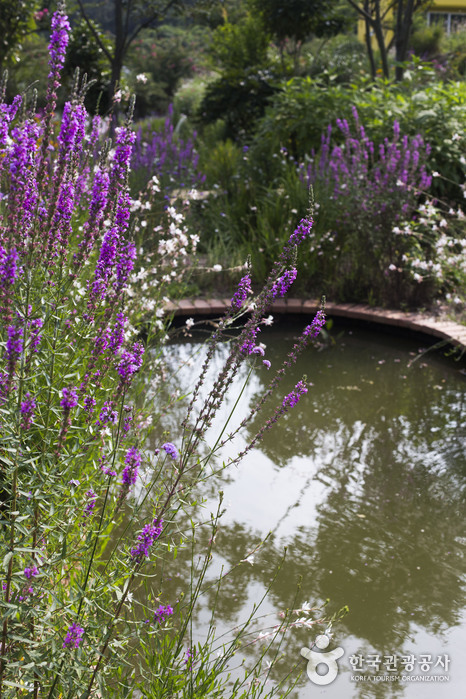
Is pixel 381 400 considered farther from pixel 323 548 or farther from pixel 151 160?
pixel 151 160

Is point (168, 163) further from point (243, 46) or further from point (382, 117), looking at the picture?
point (243, 46)

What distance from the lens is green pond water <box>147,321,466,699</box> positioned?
8.78 ft

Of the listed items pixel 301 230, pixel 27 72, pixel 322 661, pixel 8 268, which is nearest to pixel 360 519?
pixel 322 661

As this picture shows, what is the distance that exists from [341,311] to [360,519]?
125 inches

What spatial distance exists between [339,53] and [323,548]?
61.5 ft

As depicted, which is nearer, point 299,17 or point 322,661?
point 322,661

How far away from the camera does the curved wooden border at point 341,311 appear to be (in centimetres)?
597

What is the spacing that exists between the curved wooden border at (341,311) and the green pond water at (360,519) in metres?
0.48

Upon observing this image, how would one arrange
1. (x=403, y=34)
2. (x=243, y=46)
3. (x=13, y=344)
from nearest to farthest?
1. (x=13, y=344)
2. (x=403, y=34)
3. (x=243, y=46)

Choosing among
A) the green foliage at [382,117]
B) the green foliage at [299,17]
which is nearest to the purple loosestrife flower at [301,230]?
the green foliage at [382,117]

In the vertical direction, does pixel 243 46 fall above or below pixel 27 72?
above

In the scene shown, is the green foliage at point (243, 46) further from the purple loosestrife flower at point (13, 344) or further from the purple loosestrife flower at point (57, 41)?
the purple loosestrife flower at point (13, 344)

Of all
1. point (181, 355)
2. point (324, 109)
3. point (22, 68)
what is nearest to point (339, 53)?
point (22, 68)

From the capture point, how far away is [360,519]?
350 cm
